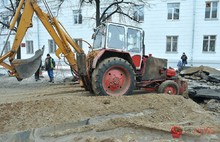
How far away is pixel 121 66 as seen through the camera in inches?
287

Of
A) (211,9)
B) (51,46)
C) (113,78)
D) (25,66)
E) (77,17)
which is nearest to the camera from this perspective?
(113,78)

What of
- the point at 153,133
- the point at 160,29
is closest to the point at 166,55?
the point at 160,29

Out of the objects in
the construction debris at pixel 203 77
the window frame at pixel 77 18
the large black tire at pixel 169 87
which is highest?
the window frame at pixel 77 18

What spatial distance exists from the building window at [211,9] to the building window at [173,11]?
2.46m

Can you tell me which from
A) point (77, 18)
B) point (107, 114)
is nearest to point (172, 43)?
point (77, 18)

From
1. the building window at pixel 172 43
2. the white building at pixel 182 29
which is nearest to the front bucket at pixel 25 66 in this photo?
the white building at pixel 182 29

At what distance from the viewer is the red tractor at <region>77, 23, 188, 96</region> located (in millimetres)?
7129

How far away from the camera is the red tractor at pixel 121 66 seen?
713 centimetres

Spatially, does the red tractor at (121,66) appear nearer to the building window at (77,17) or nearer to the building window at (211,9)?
the building window at (211,9)

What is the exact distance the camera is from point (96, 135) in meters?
4.95

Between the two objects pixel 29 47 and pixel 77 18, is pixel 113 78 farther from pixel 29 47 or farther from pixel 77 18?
pixel 29 47

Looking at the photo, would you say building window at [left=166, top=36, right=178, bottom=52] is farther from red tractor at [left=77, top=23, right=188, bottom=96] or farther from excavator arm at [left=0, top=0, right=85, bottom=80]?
excavator arm at [left=0, top=0, right=85, bottom=80]

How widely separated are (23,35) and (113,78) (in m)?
3.27

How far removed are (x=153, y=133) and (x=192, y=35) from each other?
17025mm
